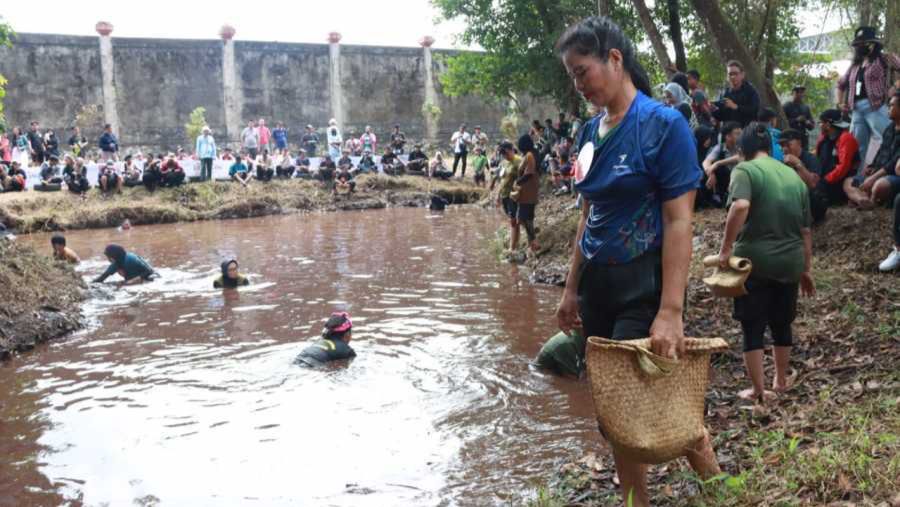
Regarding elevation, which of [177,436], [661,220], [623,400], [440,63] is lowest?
[177,436]

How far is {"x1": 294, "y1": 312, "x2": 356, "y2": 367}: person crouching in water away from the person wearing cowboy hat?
22.5 ft

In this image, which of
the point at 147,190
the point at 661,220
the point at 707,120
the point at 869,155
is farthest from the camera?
the point at 147,190

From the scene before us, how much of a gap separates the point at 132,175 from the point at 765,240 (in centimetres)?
2296

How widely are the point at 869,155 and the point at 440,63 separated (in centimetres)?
2761

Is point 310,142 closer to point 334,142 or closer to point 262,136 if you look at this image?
point 334,142

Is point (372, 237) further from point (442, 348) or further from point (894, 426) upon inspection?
point (894, 426)

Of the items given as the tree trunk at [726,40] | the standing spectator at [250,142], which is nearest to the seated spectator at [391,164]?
the standing spectator at [250,142]

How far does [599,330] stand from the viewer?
347 centimetres

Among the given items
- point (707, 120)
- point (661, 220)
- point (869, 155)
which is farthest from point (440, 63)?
point (661, 220)

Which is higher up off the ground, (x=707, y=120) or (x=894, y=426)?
(x=707, y=120)

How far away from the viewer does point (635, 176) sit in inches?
123

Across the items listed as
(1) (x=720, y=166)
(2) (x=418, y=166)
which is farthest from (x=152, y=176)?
(1) (x=720, y=166)

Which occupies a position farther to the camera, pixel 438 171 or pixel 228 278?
pixel 438 171

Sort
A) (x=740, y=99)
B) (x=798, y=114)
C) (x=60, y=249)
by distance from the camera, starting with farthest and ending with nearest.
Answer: (x=60, y=249), (x=798, y=114), (x=740, y=99)
